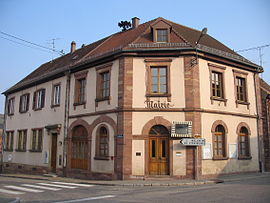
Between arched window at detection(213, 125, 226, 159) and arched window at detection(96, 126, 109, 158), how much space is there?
19.9ft

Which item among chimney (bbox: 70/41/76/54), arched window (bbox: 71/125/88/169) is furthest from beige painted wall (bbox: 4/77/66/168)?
chimney (bbox: 70/41/76/54)

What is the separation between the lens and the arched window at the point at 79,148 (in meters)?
17.2

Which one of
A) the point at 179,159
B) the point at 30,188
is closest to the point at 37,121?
the point at 30,188

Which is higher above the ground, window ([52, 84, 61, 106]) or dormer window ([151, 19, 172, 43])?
dormer window ([151, 19, 172, 43])

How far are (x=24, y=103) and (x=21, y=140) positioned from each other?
316cm

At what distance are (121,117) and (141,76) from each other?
2.51 meters

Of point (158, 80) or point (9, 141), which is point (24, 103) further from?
point (158, 80)

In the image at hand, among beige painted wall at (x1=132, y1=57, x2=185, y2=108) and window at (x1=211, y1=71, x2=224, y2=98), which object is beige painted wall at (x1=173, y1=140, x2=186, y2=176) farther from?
window at (x1=211, y1=71, x2=224, y2=98)

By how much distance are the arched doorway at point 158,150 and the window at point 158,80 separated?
196cm

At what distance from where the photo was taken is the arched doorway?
48.3ft

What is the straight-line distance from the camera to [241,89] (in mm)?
17922

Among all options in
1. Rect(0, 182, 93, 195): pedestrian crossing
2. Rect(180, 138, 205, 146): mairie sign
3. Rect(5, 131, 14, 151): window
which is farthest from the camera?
Rect(5, 131, 14, 151): window

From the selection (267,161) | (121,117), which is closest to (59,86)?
(121,117)

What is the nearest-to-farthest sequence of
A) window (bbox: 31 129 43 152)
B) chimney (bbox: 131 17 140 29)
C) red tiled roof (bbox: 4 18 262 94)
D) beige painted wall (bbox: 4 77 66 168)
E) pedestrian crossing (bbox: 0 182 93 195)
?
pedestrian crossing (bbox: 0 182 93 195)
red tiled roof (bbox: 4 18 262 94)
beige painted wall (bbox: 4 77 66 168)
window (bbox: 31 129 43 152)
chimney (bbox: 131 17 140 29)
